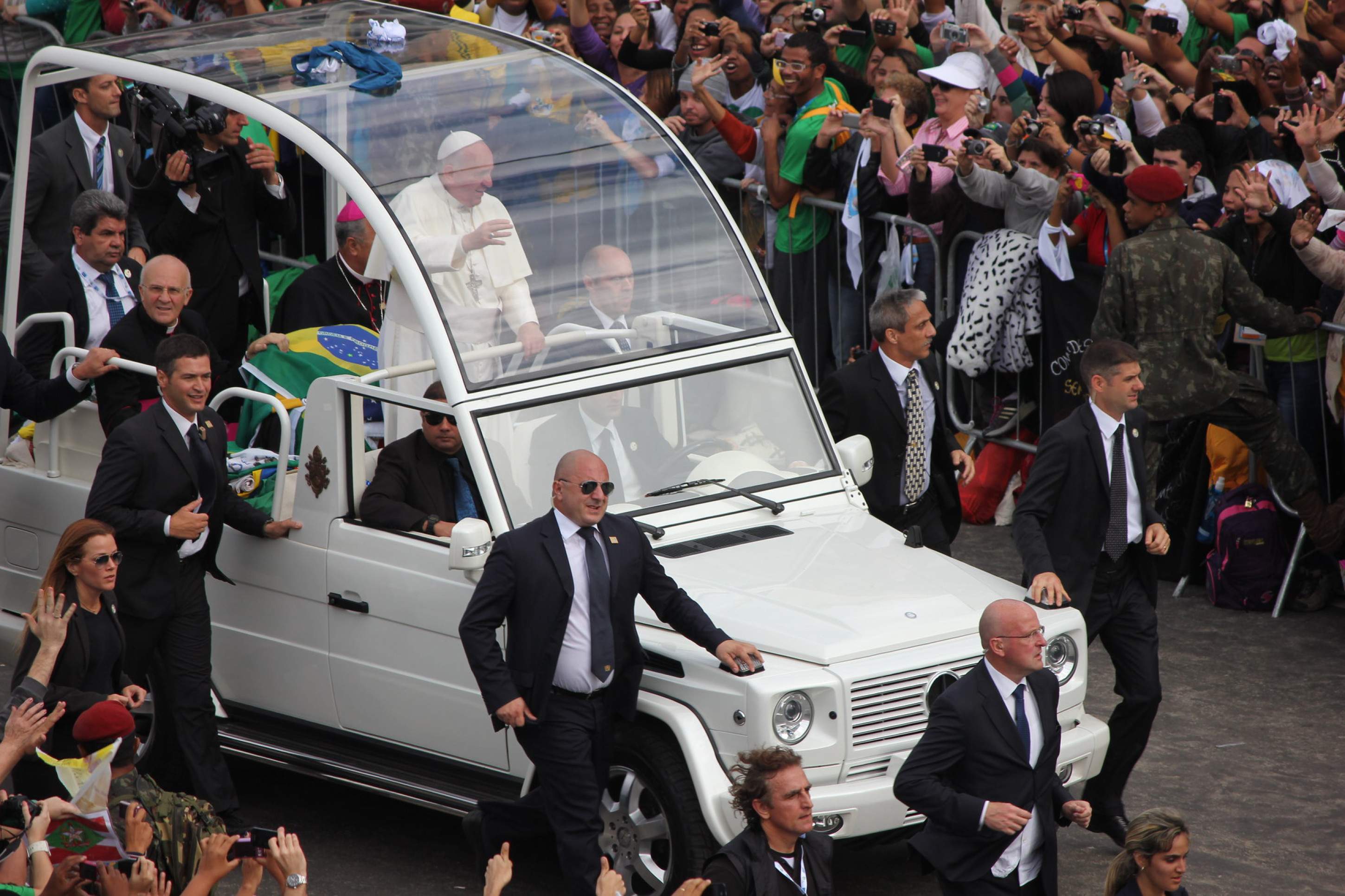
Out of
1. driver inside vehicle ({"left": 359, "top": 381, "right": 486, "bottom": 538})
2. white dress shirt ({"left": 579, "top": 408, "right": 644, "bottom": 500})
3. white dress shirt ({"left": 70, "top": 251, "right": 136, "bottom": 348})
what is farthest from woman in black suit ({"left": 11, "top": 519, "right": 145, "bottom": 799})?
white dress shirt ({"left": 70, "top": 251, "right": 136, "bottom": 348})

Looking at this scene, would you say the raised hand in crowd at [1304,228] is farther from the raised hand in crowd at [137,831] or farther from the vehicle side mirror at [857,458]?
the raised hand in crowd at [137,831]

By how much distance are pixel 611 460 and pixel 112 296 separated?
3401 millimetres

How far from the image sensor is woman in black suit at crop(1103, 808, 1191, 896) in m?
5.61

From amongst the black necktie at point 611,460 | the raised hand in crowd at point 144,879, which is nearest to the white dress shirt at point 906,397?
the black necktie at point 611,460

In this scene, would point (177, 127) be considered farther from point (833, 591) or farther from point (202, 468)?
point (833, 591)

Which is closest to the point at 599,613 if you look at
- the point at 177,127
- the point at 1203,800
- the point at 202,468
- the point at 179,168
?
the point at 202,468

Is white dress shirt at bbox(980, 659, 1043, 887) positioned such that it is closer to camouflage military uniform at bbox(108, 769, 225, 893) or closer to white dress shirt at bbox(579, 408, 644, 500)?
white dress shirt at bbox(579, 408, 644, 500)

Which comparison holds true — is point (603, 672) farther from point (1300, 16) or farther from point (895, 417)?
point (1300, 16)

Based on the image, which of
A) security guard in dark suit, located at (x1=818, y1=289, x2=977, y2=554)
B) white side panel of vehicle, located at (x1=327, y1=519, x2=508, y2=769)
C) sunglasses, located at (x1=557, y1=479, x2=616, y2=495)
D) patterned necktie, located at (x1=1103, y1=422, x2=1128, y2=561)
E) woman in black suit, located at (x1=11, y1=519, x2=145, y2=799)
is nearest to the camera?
sunglasses, located at (x1=557, y1=479, x2=616, y2=495)

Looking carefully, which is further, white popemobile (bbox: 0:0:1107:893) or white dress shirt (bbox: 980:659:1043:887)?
white popemobile (bbox: 0:0:1107:893)

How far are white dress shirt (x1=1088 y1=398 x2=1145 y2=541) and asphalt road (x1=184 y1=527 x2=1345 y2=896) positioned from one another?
132cm

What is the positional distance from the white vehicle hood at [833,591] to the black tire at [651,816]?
48cm

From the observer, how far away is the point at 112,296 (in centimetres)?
968

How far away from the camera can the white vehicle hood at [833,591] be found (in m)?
6.77
